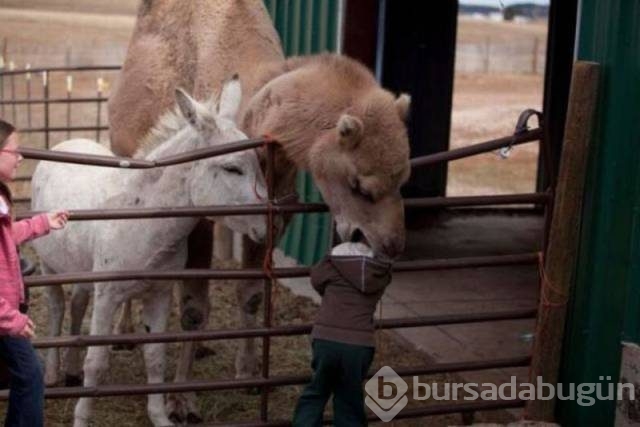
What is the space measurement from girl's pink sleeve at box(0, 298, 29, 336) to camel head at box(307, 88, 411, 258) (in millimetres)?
1437

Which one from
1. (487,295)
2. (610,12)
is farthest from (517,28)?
(610,12)

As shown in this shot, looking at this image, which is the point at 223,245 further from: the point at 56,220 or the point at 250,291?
the point at 56,220

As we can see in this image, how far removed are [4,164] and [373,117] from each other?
1.58 metres

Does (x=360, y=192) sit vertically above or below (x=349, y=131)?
below

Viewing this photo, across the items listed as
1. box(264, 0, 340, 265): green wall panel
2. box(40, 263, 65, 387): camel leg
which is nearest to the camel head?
box(40, 263, 65, 387): camel leg

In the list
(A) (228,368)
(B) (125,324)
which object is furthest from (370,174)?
(B) (125,324)

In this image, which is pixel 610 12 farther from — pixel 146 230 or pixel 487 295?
pixel 487 295

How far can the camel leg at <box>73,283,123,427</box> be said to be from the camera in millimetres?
5238

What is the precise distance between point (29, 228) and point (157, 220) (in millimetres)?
898

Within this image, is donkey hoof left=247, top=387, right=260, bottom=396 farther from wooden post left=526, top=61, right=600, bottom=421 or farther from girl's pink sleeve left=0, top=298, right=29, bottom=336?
girl's pink sleeve left=0, top=298, right=29, bottom=336

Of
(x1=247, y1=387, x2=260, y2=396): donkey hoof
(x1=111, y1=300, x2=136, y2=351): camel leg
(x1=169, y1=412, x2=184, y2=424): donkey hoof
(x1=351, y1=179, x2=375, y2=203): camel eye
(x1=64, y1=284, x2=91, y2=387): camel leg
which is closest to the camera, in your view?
(x1=351, y1=179, x2=375, y2=203): camel eye

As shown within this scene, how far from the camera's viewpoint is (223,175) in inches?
201

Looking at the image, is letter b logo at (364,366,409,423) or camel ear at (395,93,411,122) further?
letter b logo at (364,366,409,423)

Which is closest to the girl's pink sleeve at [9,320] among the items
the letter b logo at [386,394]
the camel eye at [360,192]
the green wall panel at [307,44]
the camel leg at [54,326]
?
the camel eye at [360,192]
